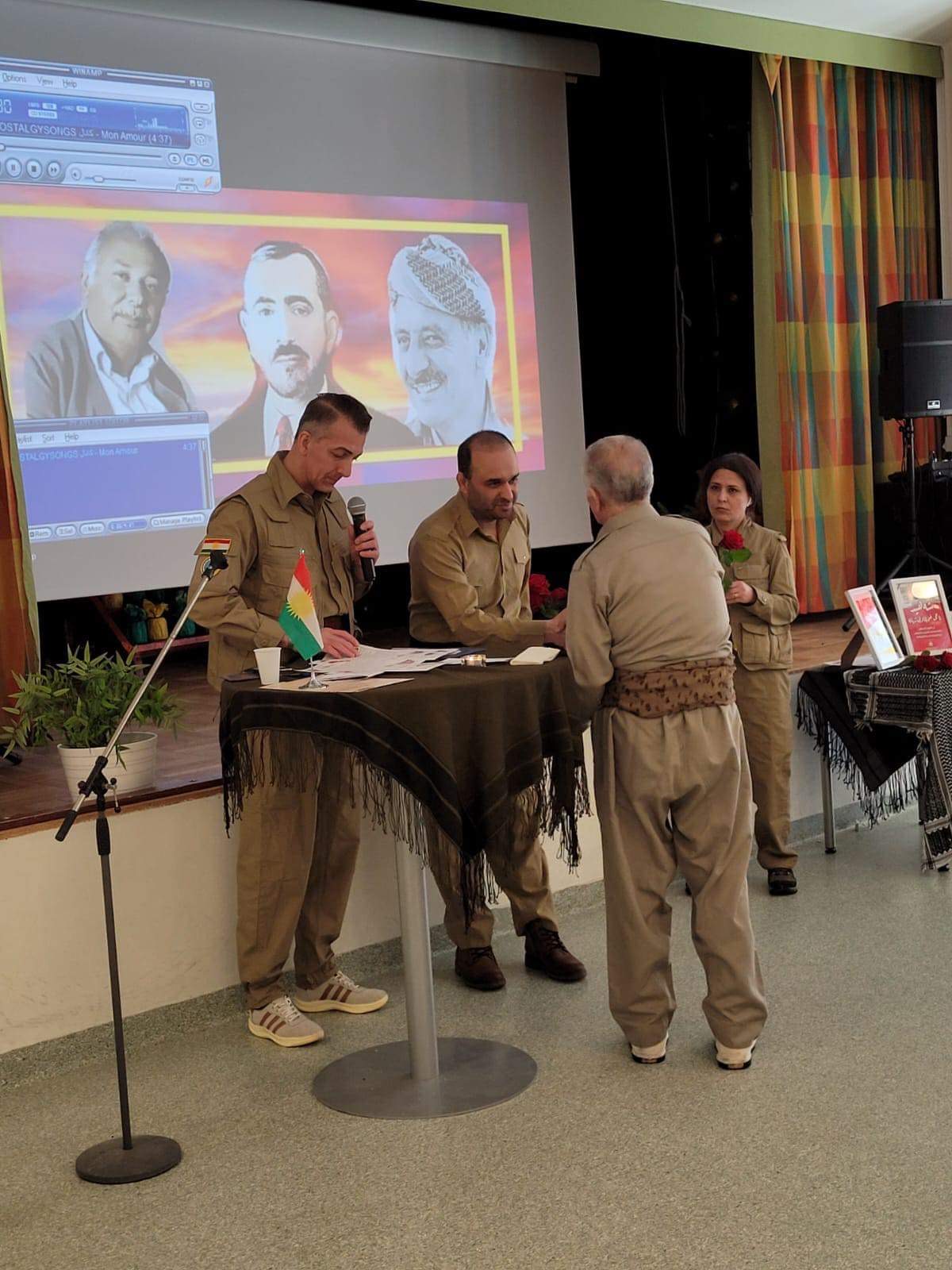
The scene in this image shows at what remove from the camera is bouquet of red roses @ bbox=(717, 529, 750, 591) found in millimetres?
4051

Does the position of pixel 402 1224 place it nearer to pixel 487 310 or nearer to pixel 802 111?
pixel 487 310

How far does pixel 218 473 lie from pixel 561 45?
2.81 metres

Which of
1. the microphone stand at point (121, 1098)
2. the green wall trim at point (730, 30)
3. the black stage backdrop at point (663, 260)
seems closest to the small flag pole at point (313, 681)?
the microphone stand at point (121, 1098)

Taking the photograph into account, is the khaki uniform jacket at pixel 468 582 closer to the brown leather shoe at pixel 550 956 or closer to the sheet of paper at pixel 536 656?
the sheet of paper at pixel 536 656

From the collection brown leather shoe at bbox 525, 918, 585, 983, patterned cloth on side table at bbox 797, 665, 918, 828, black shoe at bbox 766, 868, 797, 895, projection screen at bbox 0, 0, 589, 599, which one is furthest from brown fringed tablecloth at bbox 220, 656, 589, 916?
projection screen at bbox 0, 0, 589, 599

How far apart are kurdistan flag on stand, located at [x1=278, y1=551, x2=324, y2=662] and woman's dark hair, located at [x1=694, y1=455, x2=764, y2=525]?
164 cm

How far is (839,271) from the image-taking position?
7.04 m

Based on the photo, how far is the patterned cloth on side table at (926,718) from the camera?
4.32 meters

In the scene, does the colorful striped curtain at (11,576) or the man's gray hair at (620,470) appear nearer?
the man's gray hair at (620,470)

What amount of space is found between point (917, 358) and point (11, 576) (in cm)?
422

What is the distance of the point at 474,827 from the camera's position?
8.91 feet

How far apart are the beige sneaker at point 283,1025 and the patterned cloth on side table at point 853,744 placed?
86.9 inches

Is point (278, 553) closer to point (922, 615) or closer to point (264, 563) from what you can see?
point (264, 563)

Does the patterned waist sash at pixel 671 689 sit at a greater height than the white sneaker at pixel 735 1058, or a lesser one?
greater
